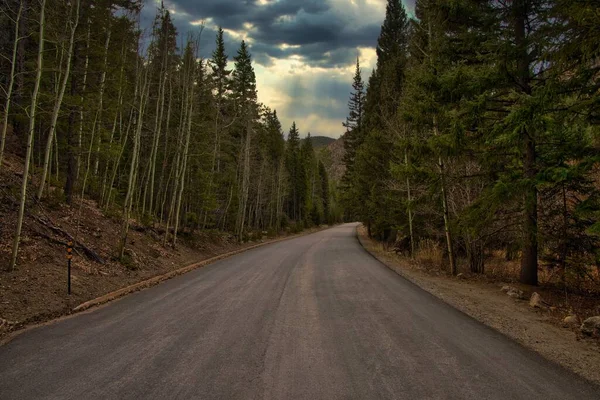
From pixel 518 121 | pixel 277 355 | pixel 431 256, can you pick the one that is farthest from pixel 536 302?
pixel 431 256

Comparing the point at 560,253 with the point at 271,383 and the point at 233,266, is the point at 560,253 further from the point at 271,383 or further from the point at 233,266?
the point at 233,266

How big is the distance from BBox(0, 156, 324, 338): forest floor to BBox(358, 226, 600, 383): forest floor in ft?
28.2

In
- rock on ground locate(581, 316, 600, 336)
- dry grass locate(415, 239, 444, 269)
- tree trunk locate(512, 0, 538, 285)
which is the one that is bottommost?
dry grass locate(415, 239, 444, 269)

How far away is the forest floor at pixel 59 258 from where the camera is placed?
23.2 ft

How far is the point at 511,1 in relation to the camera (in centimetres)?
992

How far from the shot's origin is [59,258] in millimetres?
9688

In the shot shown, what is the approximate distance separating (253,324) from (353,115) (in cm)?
4019

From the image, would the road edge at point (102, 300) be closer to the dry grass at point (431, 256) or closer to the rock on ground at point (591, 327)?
the rock on ground at point (591, 327)

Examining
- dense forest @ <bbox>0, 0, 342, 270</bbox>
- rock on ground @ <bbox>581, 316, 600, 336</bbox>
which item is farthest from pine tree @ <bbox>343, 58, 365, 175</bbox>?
rock on ground @ <bbox>581, 316, 600, 336</bbox>

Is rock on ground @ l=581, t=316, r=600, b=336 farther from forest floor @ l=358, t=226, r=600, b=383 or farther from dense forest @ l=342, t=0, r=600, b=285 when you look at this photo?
dense forest @ l=342, t=0, r=600, b=285

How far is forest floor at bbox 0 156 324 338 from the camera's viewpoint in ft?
23.2

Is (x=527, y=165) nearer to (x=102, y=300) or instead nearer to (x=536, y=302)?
(x=536, y=302)

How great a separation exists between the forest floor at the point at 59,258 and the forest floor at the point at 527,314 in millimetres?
8598

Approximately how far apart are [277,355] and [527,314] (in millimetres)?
5722
